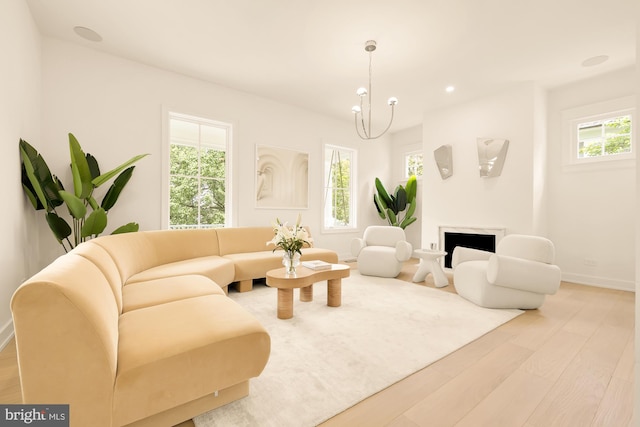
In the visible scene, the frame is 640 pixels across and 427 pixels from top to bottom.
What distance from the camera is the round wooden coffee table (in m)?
2.56

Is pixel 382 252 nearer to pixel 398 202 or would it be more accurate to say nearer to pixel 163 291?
pixel 398 202

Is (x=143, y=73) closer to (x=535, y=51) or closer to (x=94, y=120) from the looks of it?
(x=94, y=120)

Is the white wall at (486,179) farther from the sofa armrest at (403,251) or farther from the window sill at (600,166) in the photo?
the sofa armrest at (403,251)

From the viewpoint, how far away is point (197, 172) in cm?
427

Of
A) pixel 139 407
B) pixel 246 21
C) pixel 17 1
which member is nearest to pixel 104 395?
pixel 139 407

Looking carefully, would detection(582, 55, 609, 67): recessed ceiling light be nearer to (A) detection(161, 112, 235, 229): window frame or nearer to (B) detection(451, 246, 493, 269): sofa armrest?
(B) detection(451, 246, 493, 269): sofa armrest

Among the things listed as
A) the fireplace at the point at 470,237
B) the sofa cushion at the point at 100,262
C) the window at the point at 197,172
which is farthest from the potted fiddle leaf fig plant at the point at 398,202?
the sofa cushion at the point at 100,262

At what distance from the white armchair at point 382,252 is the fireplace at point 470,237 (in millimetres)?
1024

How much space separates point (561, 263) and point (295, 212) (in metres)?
4.45

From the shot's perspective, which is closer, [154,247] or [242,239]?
[154,247]

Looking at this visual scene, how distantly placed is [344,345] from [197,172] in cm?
343

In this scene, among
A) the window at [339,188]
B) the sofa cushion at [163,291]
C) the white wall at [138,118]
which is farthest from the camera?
the window at [339,188]

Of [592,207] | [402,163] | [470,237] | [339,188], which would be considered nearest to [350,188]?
[339,188]

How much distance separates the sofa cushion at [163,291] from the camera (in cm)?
188
